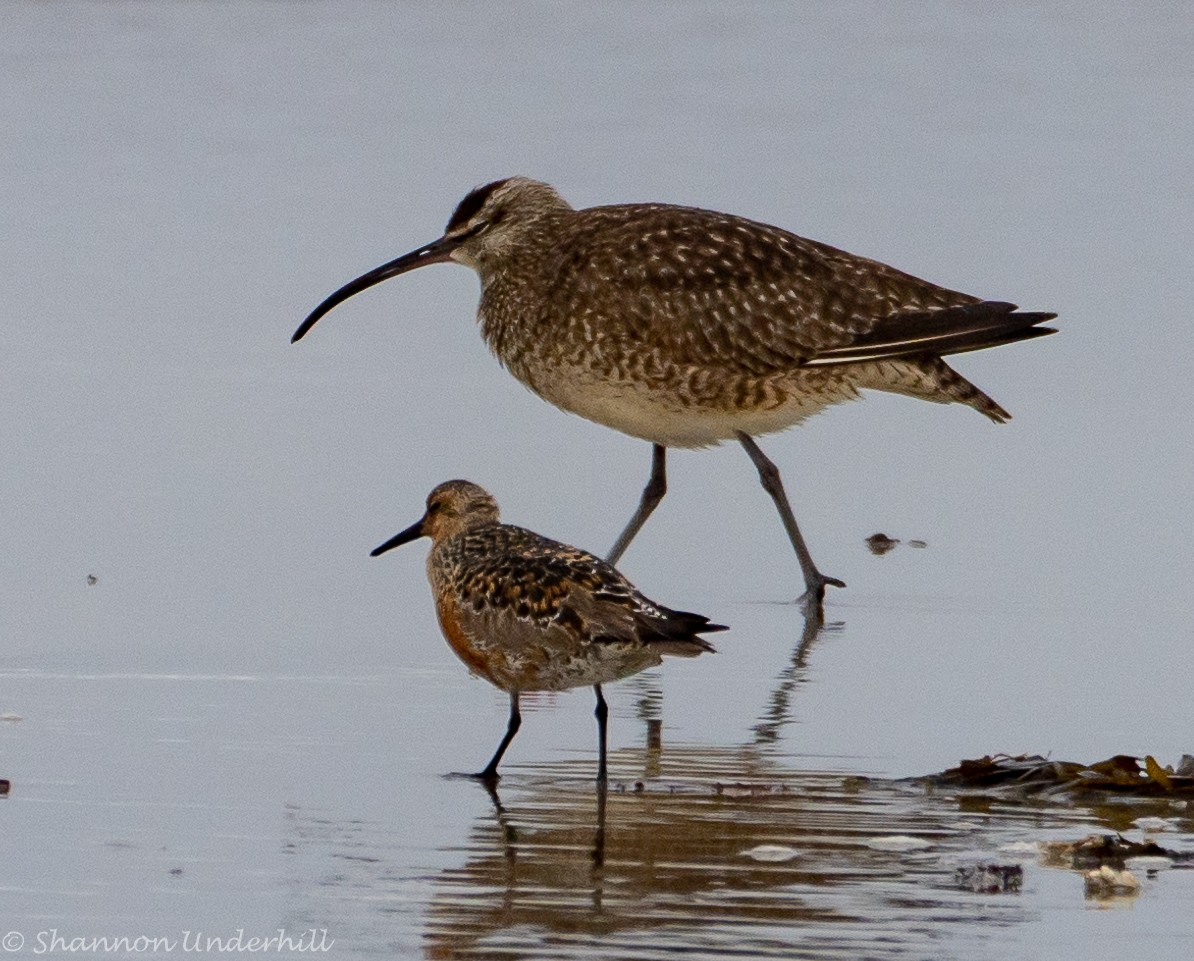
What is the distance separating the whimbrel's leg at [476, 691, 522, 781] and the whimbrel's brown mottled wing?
3.76m

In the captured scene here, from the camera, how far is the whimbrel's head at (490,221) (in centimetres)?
1231

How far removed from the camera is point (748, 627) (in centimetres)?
1045

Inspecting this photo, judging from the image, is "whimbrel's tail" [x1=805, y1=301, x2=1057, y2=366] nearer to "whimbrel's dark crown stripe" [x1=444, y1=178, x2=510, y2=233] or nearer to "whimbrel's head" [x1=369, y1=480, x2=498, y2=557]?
"whimbrel's dark crown stripe" [x1=444, y1=178, x2=510, y2=233]

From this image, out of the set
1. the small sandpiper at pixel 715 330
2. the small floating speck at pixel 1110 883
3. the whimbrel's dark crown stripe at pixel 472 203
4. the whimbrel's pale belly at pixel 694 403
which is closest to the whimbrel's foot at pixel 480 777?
the small floating speck at pixel 1110 883

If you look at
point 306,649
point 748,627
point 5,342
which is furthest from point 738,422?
point 5,342

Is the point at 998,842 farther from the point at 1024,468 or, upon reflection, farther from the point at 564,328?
the point at 1024,468

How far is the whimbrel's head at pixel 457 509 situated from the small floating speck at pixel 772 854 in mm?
2339

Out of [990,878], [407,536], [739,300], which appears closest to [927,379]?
[739,300]

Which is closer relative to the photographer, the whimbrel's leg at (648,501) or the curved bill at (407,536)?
the curved bill at (407,536)

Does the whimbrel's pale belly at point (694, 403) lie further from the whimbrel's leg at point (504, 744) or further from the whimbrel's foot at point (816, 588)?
the whimbrel's leg at point (504, 744)

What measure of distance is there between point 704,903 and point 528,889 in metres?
0.43

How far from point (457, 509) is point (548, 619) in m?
1.19

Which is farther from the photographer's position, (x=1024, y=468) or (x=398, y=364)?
(x=398, y=364)

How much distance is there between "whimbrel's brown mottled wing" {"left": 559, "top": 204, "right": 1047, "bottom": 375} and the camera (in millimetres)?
11539
